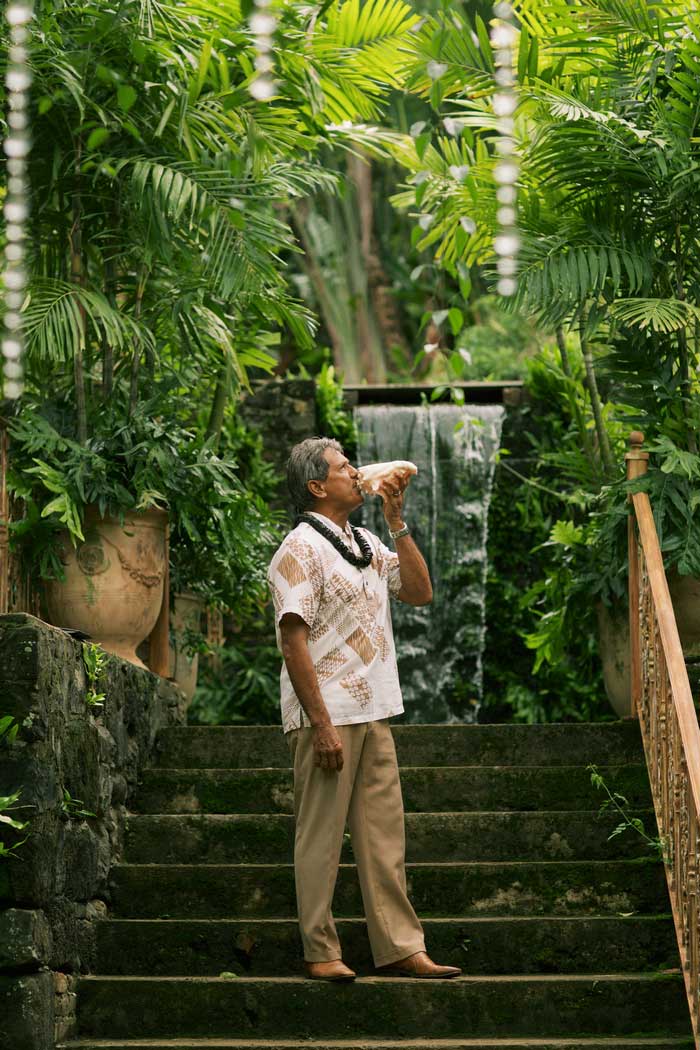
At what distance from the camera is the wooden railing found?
380cm

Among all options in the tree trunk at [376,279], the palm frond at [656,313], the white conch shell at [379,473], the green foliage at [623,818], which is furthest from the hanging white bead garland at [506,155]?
the tree trunk at [376,279]

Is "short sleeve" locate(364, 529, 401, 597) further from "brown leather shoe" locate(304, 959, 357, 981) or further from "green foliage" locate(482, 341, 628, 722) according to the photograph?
"green foliage" locate(482, 341, 628, 722)

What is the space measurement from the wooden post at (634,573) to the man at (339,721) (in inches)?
55.0

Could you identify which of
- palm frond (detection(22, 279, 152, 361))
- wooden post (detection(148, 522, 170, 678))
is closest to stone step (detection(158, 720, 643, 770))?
wooden post (detection(148, 522, 170, 678))

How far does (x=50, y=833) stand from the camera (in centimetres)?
408

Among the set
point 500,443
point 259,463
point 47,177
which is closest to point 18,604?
point 47,177

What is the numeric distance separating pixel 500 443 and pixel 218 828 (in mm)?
4938

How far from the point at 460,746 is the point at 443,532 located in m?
3.95

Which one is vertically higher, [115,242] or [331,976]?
[115,242]

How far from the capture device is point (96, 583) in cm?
548

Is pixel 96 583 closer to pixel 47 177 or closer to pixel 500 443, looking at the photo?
pixel 47 177

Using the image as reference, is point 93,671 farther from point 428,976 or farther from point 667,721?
point 667,721

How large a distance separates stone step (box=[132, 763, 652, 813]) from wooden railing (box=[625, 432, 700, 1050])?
0.24 m

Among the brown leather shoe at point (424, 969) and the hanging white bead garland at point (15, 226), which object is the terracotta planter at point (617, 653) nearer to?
the brown leather shoe at point (424, 969)
